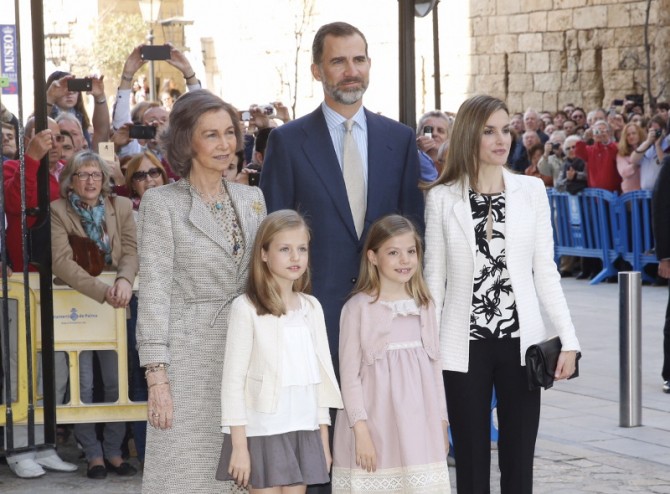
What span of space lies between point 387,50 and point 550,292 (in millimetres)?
25600

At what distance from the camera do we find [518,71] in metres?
26.3

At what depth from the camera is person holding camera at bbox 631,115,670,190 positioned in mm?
15086

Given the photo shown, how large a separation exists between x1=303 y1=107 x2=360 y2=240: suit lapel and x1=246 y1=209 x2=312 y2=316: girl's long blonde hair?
0.46 m

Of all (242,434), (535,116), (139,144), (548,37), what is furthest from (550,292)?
(548,37)

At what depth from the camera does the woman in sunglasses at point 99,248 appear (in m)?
6.90

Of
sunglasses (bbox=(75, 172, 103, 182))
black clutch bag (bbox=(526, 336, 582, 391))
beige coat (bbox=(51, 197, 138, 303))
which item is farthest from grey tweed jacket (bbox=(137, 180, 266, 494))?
sunglasses (bbox=(75, 172, 103, 182))

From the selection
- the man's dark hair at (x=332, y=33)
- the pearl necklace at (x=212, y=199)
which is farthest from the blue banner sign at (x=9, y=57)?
the pearl necklace at (x=212, y=199)

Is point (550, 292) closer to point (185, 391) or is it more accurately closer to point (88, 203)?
point (185, 391)

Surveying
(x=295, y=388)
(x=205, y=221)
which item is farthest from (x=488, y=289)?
(x=205, y=221)

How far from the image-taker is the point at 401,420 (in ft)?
15.5

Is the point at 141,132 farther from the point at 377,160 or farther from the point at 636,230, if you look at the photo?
the point at 636,230

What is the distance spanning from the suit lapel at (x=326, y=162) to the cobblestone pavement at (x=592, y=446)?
220cm

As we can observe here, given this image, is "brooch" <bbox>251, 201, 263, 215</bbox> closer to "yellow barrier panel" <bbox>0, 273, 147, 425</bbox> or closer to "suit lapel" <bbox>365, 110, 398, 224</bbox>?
"suit lapel" <bbox>365, 110, 398, 224</bbox>

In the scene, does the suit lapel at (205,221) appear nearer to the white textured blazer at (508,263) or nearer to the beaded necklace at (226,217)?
the beaded necklace at (226,217)
